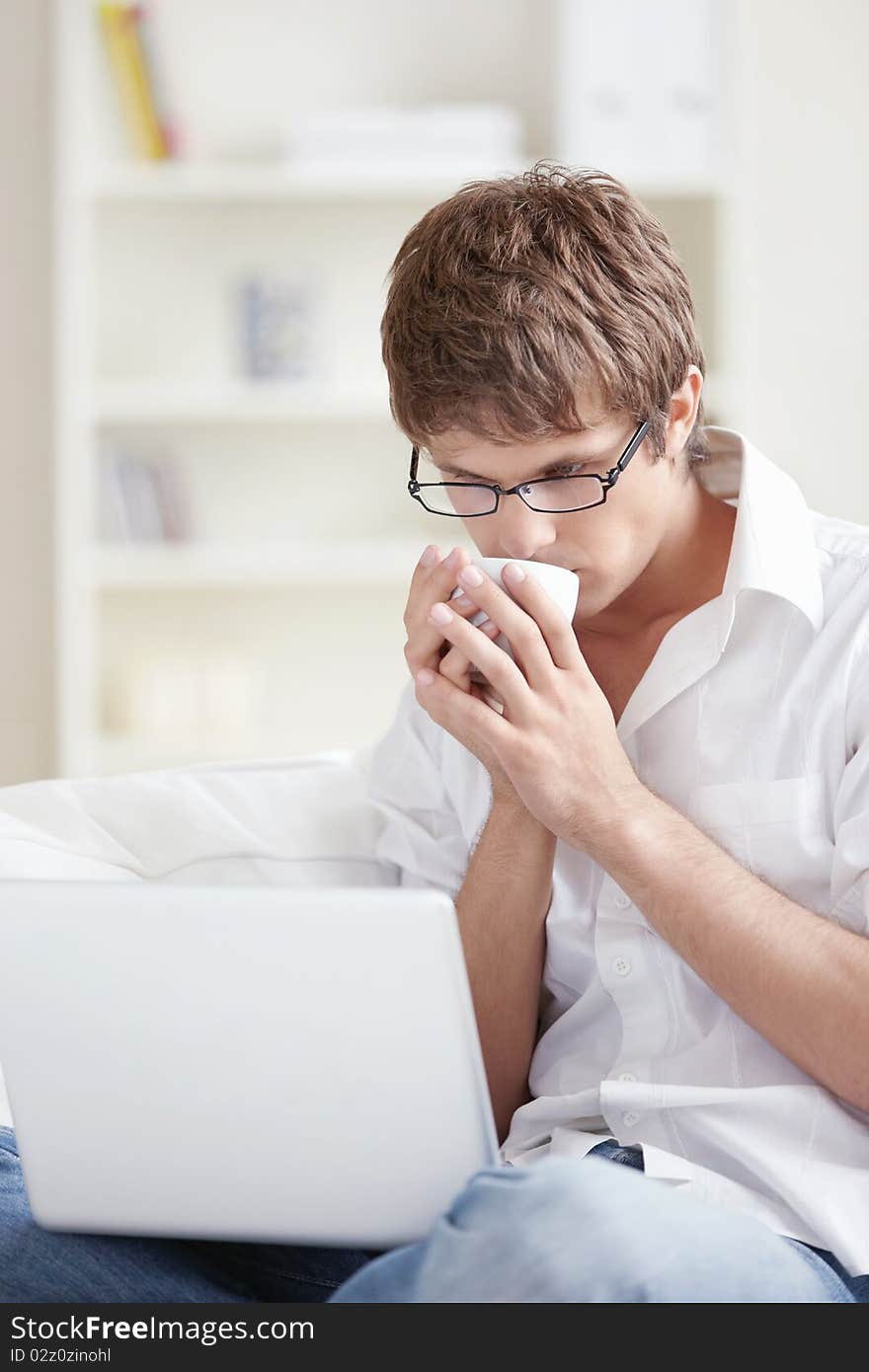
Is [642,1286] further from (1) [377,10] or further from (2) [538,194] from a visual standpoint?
(1) [377,10]

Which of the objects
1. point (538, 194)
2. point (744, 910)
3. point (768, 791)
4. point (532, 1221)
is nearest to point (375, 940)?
point (532, 1221)

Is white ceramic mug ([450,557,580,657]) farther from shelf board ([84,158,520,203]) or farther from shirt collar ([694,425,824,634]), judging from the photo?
shelf board ([84,158,520,203])

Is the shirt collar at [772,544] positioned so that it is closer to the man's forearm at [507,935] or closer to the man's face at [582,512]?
the man's face at [582,512]

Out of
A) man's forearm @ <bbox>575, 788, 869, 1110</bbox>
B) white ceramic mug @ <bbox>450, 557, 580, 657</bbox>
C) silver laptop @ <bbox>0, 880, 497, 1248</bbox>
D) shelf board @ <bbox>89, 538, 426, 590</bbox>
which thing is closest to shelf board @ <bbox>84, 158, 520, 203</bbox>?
shelf board @ <bbox>89, 538, 426, 590</bbox>

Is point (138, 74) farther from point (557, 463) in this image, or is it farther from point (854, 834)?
point (854, 834)

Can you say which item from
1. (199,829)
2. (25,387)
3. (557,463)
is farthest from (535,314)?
(25,387)

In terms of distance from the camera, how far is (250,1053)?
866 millimetres

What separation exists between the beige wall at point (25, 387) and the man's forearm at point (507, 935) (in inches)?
93.0

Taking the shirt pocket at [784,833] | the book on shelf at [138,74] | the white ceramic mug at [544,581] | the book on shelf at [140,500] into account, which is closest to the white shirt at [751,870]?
the shirt pocket at [784,833]

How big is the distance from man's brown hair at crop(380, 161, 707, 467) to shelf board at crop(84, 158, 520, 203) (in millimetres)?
1937

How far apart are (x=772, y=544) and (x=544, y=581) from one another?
20 centimetres

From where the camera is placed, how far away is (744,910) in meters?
1.06

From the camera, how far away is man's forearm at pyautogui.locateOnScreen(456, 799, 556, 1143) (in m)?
1.25

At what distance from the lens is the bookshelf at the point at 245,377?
3.12m
